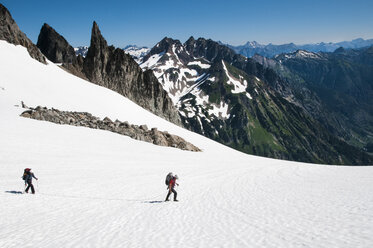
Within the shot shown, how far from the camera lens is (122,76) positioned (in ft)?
440

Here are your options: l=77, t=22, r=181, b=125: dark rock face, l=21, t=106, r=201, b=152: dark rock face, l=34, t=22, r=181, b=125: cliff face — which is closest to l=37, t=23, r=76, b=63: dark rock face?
l=34, t=22, r=181, b=125: cliff face

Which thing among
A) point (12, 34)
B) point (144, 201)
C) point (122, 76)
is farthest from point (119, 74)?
point (144, 201)

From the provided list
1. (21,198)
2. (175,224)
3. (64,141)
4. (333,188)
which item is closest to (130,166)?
(64,141)

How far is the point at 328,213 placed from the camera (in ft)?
49.2

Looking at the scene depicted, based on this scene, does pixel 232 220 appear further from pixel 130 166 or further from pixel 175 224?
pixel 130 166

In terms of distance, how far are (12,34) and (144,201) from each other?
3079 inches

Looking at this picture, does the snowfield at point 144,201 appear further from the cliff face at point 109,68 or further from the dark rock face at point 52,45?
the dark rock face at point 52,45

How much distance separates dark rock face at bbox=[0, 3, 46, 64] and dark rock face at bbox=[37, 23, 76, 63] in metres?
69.6

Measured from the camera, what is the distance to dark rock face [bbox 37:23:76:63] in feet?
463

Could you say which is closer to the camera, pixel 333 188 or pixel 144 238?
pixel 144 238

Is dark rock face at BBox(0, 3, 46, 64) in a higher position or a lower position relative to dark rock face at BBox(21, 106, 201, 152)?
higher

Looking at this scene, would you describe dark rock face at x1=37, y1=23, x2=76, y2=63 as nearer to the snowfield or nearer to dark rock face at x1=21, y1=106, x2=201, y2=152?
dark rock face at x1=21, y1=106, x2=201, y2=152

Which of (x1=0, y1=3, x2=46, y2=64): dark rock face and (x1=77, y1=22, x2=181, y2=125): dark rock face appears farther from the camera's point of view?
(x1=77, y1=22, x2=181, y2=125): dark rock face

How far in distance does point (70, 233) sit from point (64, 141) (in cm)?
2556
